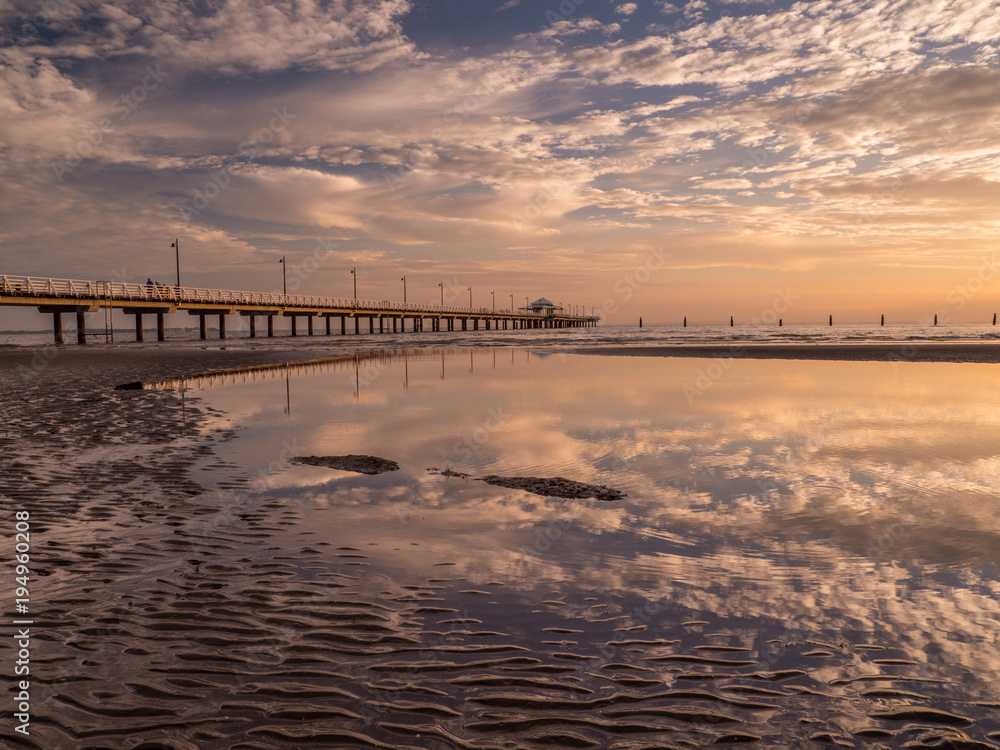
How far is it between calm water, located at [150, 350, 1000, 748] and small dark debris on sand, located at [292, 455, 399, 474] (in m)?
0.33

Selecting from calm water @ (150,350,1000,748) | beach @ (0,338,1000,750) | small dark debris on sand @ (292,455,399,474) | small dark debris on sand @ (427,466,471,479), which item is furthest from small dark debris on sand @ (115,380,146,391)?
small dark debris on sand @ (427,466,471,479)

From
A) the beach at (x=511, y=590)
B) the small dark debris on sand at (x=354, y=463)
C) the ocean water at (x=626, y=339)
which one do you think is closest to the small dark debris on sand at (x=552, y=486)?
the beach at (x=511, y=590)

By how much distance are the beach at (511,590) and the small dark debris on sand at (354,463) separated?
16cm

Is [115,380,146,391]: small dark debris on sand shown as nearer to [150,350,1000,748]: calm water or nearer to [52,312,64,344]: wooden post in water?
[150,350,1000,748]: calm water

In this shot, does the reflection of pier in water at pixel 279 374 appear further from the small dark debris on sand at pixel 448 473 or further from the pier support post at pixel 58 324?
the pier support post at pixel 58 324

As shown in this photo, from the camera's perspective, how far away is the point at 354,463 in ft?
26.8

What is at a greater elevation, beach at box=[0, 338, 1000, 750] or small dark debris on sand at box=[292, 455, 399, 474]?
small dark debris on sand at box=[292, 455, 399, 474]

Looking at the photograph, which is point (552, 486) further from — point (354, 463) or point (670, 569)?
point (354, 463)

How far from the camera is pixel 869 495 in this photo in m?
6.48

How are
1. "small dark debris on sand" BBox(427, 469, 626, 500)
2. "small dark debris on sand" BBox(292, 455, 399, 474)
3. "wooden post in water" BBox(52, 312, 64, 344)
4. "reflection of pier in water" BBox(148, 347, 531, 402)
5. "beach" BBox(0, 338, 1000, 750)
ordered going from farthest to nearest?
"wooden post in water" BBox(52, 312, 64, 344), "reflection of pier in water" BBox(148, 347, 531, 402), "small dark debris on sand" BBox(292, 455, 399, 474), "small dark debris on sand" BBox(427, 469, 626, 500), "beach" BBox(0, 338, 1000, 750)

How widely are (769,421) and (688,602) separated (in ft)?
27.0

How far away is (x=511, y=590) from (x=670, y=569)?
1.28m

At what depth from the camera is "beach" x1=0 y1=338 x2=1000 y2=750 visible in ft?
9.10

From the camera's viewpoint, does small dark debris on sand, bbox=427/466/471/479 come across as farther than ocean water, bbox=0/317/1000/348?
No
